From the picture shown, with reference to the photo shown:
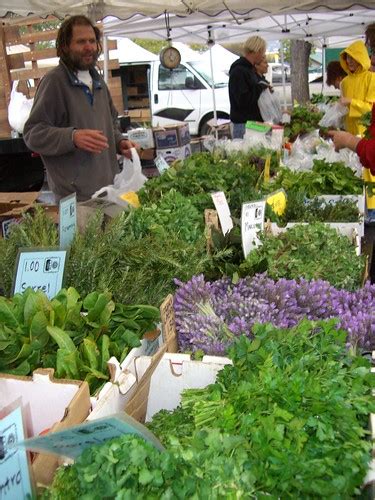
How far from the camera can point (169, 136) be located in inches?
284

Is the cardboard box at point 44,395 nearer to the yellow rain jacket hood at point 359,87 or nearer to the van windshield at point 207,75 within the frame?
the yellow rain jacket hood at point 359,87

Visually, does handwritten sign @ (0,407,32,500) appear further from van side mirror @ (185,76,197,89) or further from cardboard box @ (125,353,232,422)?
van side mirror @ (185,76,197,89)

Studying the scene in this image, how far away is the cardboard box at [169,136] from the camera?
7148 mm

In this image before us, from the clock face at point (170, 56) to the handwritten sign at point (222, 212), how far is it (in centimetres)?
532

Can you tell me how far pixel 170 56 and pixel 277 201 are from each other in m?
5.09

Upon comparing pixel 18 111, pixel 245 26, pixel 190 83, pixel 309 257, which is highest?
pixel 245 26

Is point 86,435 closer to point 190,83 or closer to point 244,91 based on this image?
point 244,91

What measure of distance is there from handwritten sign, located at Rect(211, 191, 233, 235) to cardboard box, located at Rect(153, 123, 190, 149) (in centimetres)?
459

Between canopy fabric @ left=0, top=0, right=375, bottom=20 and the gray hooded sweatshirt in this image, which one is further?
canopy fabric @ left=0, top=0, right=375, bottom=20

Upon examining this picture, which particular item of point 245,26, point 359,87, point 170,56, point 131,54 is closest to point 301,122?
point 359,87

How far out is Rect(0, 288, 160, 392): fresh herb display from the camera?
1.50 m

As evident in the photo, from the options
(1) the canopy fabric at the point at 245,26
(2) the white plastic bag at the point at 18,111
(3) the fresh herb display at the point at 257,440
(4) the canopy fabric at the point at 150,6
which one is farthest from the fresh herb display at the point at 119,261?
(1) the canopy fabric at the point at 245,26

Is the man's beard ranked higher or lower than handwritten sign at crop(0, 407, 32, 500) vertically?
higher

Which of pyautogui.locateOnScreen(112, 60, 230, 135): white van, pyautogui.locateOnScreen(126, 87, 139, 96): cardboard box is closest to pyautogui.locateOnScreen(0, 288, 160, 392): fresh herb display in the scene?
pyautogui.locateOnScreen(112, 60, 230, 135): white van
